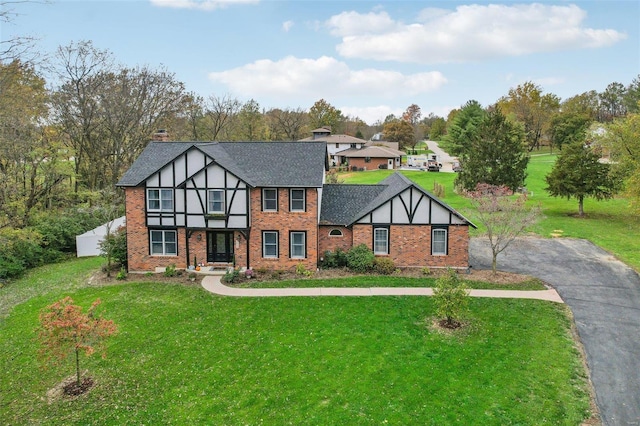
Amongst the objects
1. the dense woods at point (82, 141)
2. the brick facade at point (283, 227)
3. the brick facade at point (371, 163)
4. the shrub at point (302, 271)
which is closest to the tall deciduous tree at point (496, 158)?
the dense woods at point (82, 141)

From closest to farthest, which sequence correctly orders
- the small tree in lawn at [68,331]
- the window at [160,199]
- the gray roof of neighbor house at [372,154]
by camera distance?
the small tree in lawn at [68,331]
the window at [160,199]
the gray roof of neighbor house at [372,154]

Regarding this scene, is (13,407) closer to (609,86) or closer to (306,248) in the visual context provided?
(306,248)

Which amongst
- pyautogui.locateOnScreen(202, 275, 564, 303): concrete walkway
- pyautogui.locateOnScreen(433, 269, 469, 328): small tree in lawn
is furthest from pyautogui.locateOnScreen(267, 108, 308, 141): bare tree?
pyautogui.locateOnScreen(433, 269, 469, 328): small tree in lawn

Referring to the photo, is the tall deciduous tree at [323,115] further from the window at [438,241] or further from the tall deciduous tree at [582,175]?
the window at [438,241]

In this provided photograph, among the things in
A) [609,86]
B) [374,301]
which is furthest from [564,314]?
[609,86]

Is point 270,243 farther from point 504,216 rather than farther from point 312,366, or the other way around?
point 504,216

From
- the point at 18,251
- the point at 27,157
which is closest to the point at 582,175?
the point at 18,251

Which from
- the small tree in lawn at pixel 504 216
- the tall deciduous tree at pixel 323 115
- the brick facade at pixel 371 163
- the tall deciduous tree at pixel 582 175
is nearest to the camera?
the small tree in lawn at pixel 504 216

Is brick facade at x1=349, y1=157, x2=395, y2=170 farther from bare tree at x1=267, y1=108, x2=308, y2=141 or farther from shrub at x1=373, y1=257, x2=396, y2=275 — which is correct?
shrub at x1=373, y1=257, x2=396, y2=275
